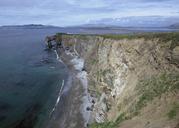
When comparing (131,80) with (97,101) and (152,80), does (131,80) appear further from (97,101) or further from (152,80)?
(97,101)

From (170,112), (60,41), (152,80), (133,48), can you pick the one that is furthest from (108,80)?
(60,41)

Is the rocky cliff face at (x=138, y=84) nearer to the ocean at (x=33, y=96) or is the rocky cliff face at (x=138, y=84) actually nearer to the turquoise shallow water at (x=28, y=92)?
the ocean at (x=33, y=96)

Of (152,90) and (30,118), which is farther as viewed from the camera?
(30,118)

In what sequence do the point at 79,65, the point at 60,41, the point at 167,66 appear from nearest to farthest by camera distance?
the point at 167,66, the point at 79,65, the point at 60,41

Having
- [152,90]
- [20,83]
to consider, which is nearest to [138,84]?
[152,90]

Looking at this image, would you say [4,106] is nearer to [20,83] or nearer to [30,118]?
[30,118]

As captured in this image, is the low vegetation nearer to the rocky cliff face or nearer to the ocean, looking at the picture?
the rocky cliff face

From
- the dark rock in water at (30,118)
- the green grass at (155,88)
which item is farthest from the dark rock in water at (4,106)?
the green grass at (155,88)

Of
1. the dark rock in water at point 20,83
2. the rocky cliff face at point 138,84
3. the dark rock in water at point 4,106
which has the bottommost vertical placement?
the dark rock in water at point 20,83
